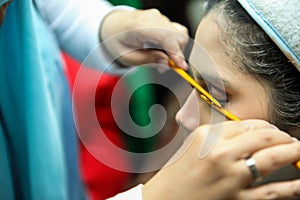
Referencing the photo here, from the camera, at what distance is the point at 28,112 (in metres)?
0.89

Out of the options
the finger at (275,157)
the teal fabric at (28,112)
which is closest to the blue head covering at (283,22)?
the finger at (275,157)

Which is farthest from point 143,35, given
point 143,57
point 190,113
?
point 190,113

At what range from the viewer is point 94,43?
3.32 ft

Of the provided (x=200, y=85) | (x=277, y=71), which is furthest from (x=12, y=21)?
(x=277, y=71)

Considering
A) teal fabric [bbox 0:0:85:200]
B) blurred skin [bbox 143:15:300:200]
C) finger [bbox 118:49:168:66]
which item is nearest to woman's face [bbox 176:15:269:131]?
blurred skin [bbox 143:15:300:200]

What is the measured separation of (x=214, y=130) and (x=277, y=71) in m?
0.13

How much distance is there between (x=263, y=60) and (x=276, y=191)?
0.64 ft

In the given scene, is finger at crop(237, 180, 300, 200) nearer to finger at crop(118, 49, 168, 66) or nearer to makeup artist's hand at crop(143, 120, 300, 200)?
makeup artist's hand at crop(143, 120, 300, 200)

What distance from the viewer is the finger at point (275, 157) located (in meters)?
0.58

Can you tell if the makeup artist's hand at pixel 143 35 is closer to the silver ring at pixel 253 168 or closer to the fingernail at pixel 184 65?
the fingernail at pixel 184 65

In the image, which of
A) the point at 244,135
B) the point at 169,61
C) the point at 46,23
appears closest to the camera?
the point at 244,135

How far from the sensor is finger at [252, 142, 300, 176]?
582 millimetres

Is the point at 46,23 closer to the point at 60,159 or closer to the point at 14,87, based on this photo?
the point at 14,87

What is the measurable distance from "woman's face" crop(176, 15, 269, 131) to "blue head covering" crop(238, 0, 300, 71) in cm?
8
